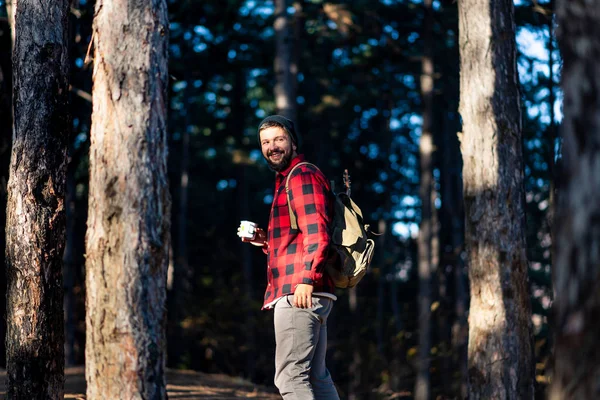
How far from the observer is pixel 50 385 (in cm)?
594

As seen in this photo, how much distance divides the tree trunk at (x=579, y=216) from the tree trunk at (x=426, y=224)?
37.7 feet

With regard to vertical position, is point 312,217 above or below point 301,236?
above

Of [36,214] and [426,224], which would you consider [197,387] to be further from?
[426,224]

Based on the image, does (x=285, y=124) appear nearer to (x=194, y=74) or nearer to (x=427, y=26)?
(x=427, y=26)

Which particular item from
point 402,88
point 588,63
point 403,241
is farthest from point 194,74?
point 588,63

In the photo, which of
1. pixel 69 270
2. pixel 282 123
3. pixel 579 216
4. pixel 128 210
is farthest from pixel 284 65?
pixel 579 216

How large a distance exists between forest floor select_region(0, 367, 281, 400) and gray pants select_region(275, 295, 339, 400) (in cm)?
398

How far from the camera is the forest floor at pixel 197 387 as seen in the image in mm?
9016

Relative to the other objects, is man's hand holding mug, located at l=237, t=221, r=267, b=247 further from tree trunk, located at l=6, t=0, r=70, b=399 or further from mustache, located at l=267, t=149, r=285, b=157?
tree trunk, located at l=6, t=0, r=70, b=399

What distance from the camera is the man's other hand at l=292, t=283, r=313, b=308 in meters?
4.85

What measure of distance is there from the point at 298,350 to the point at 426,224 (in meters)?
10.2

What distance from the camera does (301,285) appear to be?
486 cm

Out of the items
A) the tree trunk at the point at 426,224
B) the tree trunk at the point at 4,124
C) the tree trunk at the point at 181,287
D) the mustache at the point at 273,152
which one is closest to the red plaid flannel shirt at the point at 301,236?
the mustache at the point at 273,152

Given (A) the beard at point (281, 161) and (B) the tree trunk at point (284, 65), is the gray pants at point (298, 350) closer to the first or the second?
(A) the beard at point (281, 161)
